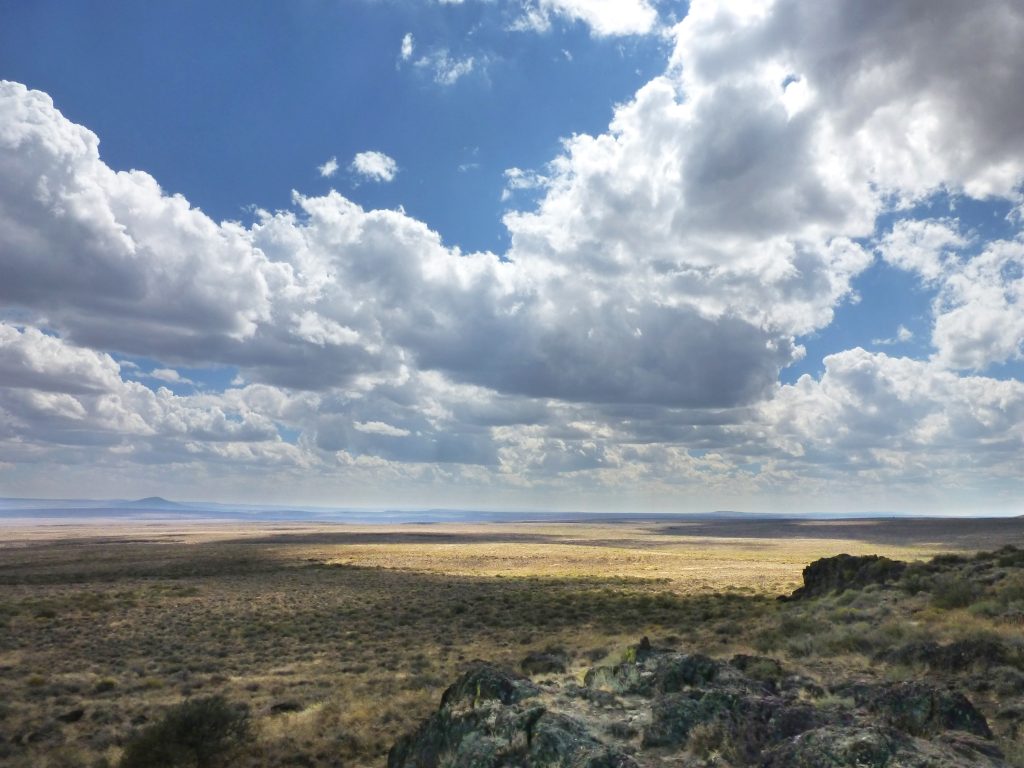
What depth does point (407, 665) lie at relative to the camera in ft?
81.7

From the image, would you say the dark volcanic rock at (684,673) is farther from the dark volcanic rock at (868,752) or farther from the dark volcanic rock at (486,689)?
the dark volcanic rock at (868,752)

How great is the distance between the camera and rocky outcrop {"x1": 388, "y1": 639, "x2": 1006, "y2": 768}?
27.0ft

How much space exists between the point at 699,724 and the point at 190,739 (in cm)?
1236

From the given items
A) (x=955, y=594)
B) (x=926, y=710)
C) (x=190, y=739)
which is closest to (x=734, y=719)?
(x=926, y=710)

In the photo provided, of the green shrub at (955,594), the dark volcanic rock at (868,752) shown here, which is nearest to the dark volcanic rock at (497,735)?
the dark volcanic rock at (868,752)

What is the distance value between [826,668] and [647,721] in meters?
6.54

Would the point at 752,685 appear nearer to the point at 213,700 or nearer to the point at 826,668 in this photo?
the point at 826,668

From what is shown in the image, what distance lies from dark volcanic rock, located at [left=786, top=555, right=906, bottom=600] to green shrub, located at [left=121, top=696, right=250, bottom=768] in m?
28.5

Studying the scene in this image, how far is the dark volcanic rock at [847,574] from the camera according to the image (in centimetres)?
3085

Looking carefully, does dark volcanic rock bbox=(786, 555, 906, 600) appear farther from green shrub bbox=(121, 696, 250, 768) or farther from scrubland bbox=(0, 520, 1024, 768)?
green shrub bbox=(121, 696, 250, 768)

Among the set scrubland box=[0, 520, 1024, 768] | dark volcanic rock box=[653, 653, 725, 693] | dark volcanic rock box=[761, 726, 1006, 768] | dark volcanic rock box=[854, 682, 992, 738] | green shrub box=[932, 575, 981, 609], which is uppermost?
dark volcanic rock box=[761, 726, 1006, 768]

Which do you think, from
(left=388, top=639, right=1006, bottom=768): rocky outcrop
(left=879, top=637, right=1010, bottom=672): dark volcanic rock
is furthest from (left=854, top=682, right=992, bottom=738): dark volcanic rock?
(left=879, top=637, right=1010, bottom=672): dark volcanic rock

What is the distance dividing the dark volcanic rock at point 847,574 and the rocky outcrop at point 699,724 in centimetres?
2110

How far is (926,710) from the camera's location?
32.7 feet
